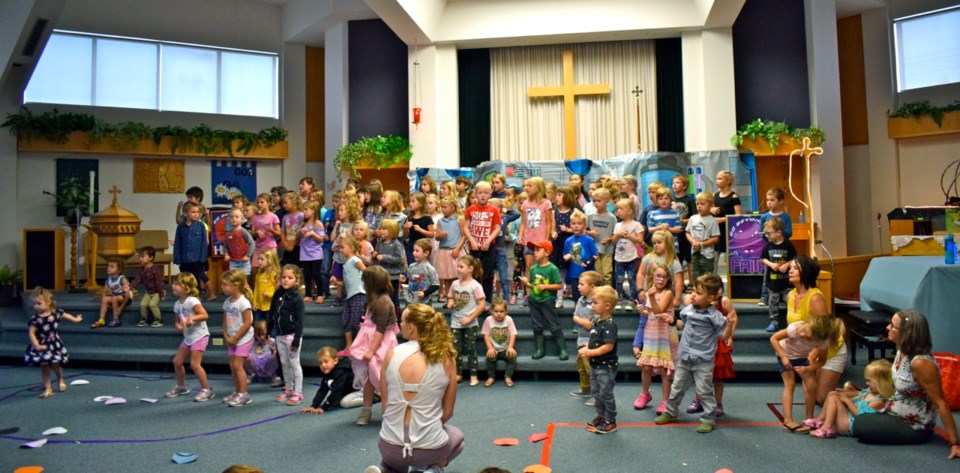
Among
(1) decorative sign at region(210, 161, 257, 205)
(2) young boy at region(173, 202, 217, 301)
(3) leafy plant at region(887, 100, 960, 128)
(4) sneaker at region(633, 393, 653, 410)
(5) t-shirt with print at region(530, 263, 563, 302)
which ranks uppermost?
(3) leafy plant at region(887, 100, 960, 128)

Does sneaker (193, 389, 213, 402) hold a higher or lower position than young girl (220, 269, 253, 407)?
lower

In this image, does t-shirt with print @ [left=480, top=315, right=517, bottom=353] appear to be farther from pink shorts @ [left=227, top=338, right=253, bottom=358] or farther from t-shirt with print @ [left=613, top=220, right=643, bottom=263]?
pink shorts @ [left=227, top=338, right=253, bottom=358]

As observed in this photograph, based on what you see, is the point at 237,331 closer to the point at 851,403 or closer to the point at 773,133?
the point at 851,403

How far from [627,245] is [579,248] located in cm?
51

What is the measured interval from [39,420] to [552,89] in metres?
9.64

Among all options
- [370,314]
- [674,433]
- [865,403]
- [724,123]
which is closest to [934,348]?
[865,403]

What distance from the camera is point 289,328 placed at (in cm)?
660

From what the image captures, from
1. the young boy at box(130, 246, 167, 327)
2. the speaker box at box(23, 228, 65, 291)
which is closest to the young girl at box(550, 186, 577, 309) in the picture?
the young boy at box(130, 246, 167, 327)

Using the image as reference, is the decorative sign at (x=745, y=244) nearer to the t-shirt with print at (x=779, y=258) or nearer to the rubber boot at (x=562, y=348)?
the t-shirt with print at (x=779, y=258)

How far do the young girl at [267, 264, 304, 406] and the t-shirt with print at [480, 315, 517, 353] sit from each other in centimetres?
185

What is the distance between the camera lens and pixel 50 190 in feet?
42.5

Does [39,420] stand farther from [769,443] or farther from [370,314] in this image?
[769,443]

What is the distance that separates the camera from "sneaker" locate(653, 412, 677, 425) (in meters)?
5.61

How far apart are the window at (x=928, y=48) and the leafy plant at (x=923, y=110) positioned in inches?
18.7
